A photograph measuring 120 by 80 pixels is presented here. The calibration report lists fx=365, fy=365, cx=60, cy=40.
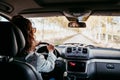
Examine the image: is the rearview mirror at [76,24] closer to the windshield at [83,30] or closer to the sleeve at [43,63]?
the windshield at [83,30]

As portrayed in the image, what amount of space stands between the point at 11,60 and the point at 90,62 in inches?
157

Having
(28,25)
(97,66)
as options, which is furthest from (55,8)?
(28,25)

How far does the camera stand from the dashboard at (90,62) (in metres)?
7.57

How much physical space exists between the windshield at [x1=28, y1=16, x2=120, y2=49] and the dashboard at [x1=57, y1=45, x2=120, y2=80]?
24 centimetres

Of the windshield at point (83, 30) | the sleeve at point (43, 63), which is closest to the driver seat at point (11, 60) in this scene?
the sleeve at point (43, 63)

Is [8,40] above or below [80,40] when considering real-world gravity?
above

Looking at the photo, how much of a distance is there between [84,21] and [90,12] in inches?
10.4

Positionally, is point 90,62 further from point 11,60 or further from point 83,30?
point 11,60

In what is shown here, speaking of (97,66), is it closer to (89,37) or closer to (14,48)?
(89,37)

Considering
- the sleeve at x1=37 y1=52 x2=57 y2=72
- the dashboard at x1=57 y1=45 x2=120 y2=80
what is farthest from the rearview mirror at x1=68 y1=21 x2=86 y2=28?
the sleeve at x1=37 y1=52 x2=57 y2=72

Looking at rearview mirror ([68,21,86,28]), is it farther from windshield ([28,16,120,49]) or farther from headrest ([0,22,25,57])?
headrest ([0,22,25,57])

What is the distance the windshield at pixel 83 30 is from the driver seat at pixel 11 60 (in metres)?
3.13

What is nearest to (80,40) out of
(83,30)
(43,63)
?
(83,30)

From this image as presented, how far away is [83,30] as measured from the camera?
7.31 m
